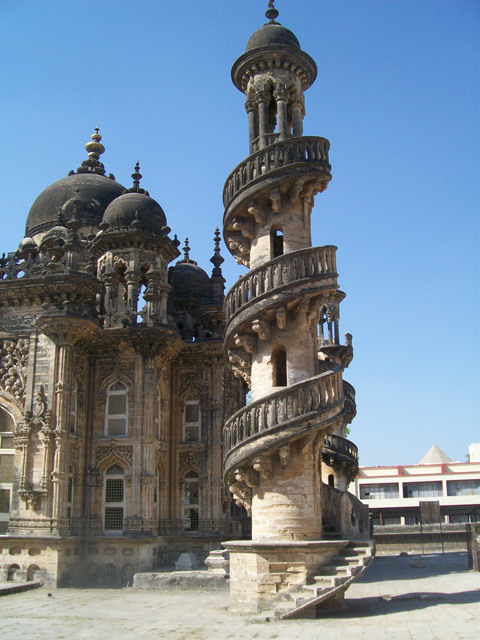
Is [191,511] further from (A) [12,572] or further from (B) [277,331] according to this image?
(B) [277,331]

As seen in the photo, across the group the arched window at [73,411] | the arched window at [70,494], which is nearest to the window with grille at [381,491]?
the arched window at [70,494]

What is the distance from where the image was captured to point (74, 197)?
2758 cm

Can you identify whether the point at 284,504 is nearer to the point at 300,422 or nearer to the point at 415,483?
the point at 300,422

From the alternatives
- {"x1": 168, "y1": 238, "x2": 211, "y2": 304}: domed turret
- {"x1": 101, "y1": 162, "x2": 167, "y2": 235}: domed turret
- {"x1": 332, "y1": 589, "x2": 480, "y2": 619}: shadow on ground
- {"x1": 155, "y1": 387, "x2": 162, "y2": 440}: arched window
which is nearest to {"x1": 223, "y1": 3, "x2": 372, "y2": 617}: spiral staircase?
{"x1": 332, "y1": 589, "x2": 480, "y2": 619}: shadow on ground

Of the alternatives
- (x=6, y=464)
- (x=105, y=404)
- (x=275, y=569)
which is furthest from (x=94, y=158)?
(x=275, y=569)

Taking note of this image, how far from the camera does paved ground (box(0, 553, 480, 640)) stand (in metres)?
11.3

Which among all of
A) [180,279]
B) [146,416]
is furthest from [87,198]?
[146,416]

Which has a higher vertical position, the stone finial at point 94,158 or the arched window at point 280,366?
the stone finial at point 94,158

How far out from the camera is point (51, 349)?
2127 cm

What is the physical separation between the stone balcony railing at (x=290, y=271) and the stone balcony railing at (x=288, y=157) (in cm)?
207

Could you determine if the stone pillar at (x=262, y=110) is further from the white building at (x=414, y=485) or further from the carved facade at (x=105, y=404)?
the white building at (x=414, y=485)

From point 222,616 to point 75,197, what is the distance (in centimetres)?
1841

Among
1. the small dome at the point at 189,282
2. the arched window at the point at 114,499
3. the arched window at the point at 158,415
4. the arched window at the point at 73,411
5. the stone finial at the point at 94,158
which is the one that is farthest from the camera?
the stone finial at the point at 94,158

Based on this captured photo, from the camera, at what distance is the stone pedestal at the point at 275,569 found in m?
13.4
